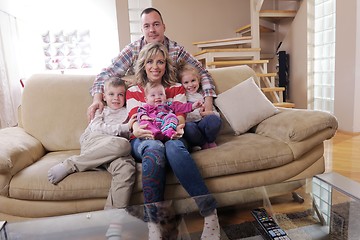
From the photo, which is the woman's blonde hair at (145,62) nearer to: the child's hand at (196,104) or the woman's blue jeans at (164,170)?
the child's hand at (196,104)

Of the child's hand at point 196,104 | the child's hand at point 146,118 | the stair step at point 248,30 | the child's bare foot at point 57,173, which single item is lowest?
the child's bare foot at point 57,173

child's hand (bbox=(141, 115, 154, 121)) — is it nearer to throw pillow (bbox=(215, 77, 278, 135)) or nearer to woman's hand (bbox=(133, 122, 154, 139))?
woman's hand (bbox=(133, 122, 154, 139))

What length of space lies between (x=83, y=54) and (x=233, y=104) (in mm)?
5058

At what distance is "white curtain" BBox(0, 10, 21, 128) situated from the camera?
4.37 m

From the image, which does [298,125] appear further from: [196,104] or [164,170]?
[164,170]

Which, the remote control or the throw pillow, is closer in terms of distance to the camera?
the remote control

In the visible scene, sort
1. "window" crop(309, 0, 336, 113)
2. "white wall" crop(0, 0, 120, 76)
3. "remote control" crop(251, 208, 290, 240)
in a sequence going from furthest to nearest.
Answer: "white wall" crop(0, 0, 120, 76)
"window" crop(309, 0, 336, 113)
"remote control" crop(251, 208, 290, 240)

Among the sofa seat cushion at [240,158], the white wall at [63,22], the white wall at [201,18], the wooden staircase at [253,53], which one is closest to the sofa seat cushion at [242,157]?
the sofa seat cushion at [240,158]

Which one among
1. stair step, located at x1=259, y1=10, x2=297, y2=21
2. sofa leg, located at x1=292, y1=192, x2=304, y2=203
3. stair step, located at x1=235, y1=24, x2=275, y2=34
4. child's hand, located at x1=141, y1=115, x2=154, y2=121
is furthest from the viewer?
stair step, located at x1=235, y1=24, x2=275, y2=34

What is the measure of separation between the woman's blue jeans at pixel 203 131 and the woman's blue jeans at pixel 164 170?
19cm

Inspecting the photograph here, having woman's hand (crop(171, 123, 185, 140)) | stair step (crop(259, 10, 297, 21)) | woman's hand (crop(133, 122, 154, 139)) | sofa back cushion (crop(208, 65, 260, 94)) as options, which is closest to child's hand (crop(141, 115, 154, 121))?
woman's hand (crop(133, 122, 154, 139))

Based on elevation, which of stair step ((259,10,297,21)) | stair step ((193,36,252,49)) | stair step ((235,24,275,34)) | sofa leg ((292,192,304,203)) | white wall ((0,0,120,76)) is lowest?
sofa leg ((292,192,304,203))

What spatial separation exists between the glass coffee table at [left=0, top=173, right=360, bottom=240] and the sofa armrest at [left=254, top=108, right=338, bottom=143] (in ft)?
1.27

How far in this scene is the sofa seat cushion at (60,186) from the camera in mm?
1338
